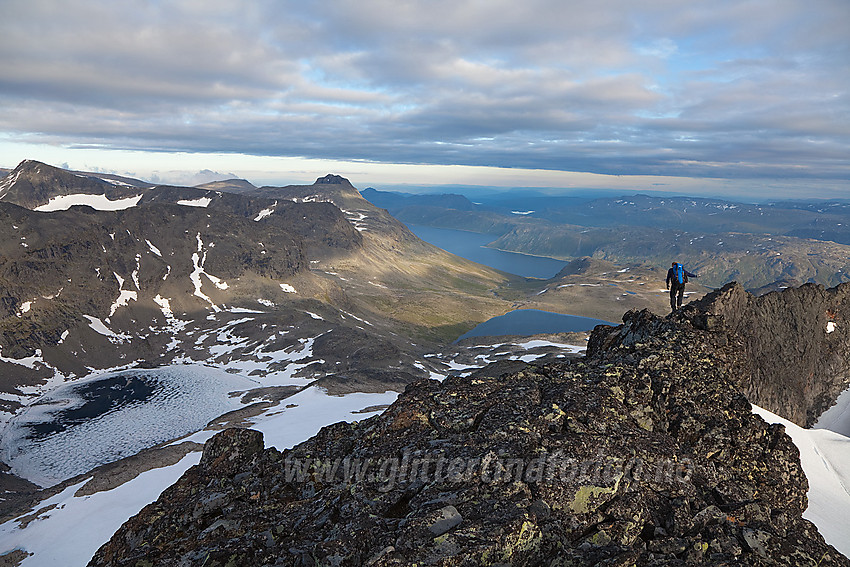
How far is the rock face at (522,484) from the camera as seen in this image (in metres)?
12.3

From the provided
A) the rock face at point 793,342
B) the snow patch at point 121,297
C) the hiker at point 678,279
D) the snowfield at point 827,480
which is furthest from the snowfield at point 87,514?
the snow patch at point 121,297

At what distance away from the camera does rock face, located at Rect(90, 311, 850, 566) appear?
12.3m

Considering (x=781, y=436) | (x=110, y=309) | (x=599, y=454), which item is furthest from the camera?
(x=110, y=309)

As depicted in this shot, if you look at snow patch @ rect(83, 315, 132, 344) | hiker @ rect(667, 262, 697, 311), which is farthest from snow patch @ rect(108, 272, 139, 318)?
hiker @ rect(667, 262, 697, 311)

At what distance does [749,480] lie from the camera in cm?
1719

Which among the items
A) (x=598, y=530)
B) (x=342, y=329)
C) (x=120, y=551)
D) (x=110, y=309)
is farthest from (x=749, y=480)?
(x=110, y=309)

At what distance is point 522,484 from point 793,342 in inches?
1525

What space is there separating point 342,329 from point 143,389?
62678 mm

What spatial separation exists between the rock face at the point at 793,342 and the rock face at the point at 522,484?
15.7 m

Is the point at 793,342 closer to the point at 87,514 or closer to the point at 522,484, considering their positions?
the point at 522,484

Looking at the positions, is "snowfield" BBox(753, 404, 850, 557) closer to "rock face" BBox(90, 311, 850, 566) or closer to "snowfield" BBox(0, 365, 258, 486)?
"rock face" BBox(90, 311, 850, 566)

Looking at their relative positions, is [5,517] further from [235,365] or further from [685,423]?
[235,365]

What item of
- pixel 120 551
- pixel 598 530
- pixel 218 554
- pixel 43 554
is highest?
pixel 598 530

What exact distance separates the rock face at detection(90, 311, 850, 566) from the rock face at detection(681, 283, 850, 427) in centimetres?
1569
